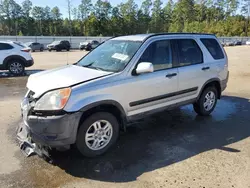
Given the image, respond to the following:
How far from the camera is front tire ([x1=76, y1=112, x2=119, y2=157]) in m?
3.72

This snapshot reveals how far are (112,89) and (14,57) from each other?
32.6ft

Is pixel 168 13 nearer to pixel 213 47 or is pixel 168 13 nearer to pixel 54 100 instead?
pixel 213 47

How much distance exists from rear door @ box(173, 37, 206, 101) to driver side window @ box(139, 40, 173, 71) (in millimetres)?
255

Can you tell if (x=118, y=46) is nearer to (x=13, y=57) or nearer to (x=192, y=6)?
(x=13, y=57)

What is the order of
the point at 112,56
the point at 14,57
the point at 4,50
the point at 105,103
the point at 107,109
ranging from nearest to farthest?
the point at 105,103
the point at 107,109
the point at 112,56
the point at 4,50
the point at 14,57

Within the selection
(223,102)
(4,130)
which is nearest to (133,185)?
(4,130)

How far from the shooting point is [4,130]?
505 cm

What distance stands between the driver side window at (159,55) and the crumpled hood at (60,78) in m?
0.89

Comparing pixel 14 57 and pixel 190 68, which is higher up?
pixel 190 68

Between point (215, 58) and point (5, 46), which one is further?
point (5, 46)

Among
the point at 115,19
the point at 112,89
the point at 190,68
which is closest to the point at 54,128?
the point at 112,89

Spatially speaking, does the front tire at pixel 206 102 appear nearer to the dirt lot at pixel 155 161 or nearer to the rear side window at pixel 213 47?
the dirt lot at pixel 155 161

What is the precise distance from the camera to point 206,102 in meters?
5.88

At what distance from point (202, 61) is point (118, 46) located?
1912mm
